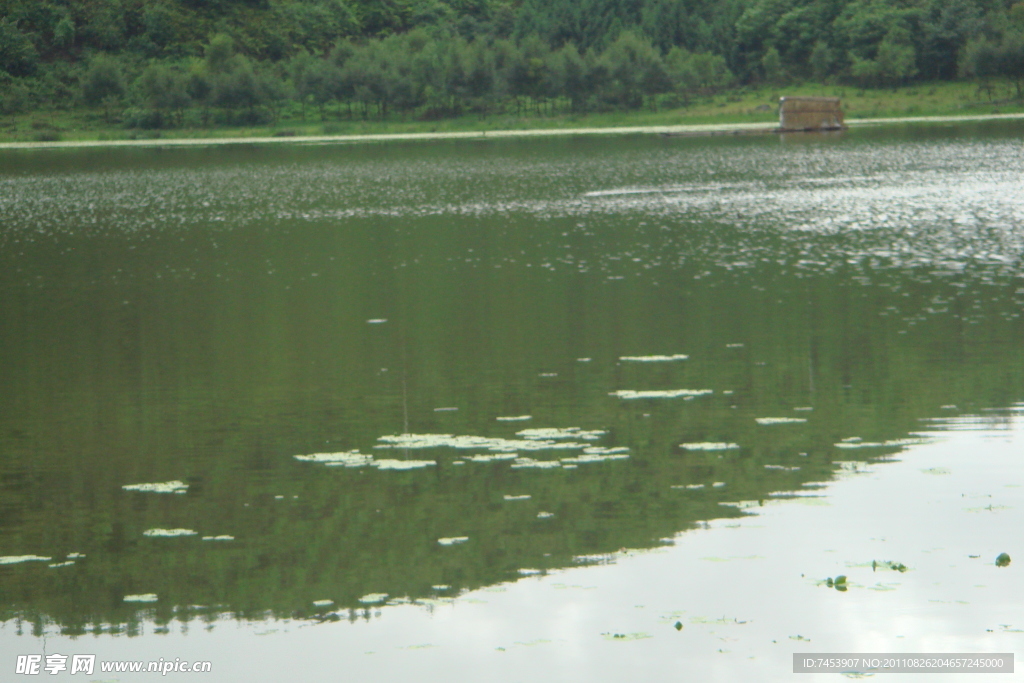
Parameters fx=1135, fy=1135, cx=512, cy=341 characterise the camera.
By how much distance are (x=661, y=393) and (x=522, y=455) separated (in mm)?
3279

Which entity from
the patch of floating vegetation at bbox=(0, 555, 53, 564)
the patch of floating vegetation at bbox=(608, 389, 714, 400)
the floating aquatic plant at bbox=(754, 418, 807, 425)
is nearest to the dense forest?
the patch of floating vegetation at bbox=(608, 389, 714, 400)

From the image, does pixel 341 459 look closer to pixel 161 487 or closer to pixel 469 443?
pixel 469 443

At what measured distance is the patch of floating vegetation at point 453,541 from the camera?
1030 centimetres

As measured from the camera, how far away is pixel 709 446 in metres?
12.9

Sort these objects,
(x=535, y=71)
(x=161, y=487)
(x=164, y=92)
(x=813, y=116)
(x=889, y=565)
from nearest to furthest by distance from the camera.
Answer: (x=889, y=565), (x=161, y=487), (x=813, y=116), (x=535, y=71), (x=164, y=92)

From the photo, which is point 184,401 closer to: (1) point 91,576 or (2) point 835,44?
(1) point 91,576

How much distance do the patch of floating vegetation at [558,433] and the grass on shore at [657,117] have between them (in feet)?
344

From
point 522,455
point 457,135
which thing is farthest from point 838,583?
point 457,135

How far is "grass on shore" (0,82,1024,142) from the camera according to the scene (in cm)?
11950

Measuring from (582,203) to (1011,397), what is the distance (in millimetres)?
29446

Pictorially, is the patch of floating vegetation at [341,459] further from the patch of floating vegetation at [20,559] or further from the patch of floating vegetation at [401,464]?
the patch of floating vegetation at [20,559]

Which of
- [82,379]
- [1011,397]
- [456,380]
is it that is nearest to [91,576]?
[456,380]

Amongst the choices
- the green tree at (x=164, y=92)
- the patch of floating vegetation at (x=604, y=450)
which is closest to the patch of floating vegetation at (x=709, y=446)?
the patch of floating vegetation at (x=604, y=450)

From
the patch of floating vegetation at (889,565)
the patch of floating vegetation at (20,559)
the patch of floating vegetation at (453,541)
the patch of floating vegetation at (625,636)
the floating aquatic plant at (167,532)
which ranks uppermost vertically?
the patch of floating vegetation at (889,565)
